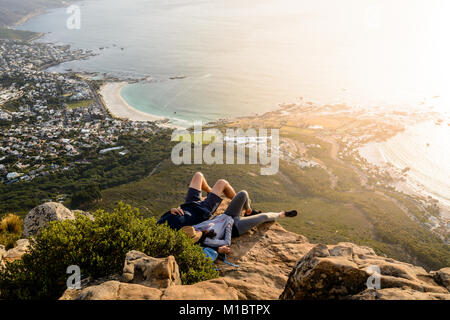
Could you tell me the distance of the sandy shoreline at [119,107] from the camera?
65062 mm

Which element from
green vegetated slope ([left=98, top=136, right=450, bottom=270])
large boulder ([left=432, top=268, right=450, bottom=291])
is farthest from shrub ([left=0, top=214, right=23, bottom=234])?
green vegetated slope ([left=98, top=136, right=450, bottom=270])

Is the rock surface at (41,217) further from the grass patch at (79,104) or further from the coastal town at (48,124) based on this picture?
the grass patch at (79,104)

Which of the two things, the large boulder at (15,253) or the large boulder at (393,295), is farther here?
the large boulder at (15,253)

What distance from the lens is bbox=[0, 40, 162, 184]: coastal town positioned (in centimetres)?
4300

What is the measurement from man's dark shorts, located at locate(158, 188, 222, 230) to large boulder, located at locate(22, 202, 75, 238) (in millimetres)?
Result: 4487

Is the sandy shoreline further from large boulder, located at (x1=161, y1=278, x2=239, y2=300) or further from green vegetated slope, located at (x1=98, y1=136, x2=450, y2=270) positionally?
large boulder, located at (x1=161, y1=278, x2=239, y2=300)

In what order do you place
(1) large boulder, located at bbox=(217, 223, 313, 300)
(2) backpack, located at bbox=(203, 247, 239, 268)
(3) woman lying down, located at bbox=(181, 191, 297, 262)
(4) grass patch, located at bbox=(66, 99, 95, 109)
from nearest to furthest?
(1) large boulder, located at bbox=(217, 223, 313, 300) → (2) backpack, located at bbox=(203, 247, 239, 268) → (3) woman lying down, located at bbox=(181, 191, 297, 262) → (4) grass patch, located at bbox=(66, 99, 95, 109)

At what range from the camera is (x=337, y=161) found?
53.2 metres

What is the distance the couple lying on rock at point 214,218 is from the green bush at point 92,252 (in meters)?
0.75

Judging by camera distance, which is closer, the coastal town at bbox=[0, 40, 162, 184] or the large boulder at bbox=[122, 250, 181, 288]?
the large boulder at bbox=[122, 250, 181, 288]

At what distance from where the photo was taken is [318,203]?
3891cm

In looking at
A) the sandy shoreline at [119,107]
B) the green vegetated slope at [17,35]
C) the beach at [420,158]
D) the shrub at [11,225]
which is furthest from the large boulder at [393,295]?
the green vegetated slope at [17,35]
